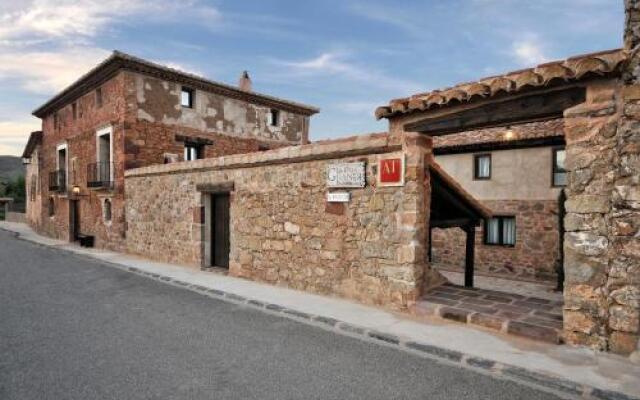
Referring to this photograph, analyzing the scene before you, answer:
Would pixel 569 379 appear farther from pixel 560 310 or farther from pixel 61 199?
pixel 61 199

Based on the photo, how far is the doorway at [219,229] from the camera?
1038cm

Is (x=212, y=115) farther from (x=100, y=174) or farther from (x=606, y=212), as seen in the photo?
(x=606, y=212)

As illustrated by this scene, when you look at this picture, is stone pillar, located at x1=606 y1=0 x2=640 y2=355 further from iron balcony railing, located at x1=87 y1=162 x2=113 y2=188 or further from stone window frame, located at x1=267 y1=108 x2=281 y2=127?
stone window frame, located at x1=267 y1=108 x2=281 y2=127

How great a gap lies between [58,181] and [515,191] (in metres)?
21.4

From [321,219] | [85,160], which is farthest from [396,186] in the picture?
[85,160]

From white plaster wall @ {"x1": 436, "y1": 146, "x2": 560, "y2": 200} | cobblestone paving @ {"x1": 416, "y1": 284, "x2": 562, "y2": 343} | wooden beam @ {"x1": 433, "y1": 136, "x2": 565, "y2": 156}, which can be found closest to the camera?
cobblestone paving @ {"x1": 416, "y1": 284, "x2": 562, "y2": 343}

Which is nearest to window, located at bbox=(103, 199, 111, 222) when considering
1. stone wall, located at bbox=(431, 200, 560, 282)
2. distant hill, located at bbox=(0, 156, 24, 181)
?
stone wall, located at bbox=(431, 200, 560, 282)

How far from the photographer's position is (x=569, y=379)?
3.71m

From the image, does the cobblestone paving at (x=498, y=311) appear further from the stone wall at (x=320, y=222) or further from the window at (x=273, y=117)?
the window at (x=273, y=117)

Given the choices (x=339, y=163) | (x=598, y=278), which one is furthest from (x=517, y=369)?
(x=339, y=163)

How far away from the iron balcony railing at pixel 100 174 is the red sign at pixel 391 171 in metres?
12.7

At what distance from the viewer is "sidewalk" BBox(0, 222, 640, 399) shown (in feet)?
12.1

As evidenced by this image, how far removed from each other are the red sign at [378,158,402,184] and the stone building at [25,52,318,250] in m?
11.4

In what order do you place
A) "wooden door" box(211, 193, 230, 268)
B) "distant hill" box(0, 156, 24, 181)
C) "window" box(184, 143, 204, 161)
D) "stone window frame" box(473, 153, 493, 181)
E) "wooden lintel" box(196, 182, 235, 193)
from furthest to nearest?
1. "distant hill" box(0, 156, 24, 181)
2. "window" box(184, 143, 204, 161)
3. "stone window frame" box(473, 153, 493, 181)
4. "wooden door" box(211, 193, 230, 268)
5. "wooden lintel" box(196, 182, 235, 193)
